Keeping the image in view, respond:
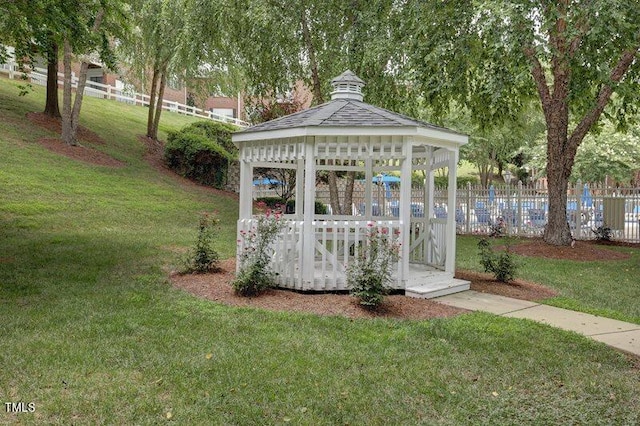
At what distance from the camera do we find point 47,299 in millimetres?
7227

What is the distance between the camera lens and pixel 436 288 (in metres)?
8.11

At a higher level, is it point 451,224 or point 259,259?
point 451,224

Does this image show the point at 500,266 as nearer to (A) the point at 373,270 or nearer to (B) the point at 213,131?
(A) the point at 373,270

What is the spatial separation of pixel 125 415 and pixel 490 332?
3863mm

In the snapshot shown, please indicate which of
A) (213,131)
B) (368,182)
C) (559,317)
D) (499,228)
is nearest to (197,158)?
(213,131)

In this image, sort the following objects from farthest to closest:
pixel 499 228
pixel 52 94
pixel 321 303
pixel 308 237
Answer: pixel 52 94 → pixel 499 228 → pixel 308 237 → pixel 321 303

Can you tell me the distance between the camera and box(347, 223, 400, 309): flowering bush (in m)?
6.99

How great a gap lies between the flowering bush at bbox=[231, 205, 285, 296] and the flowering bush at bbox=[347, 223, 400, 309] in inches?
48.2

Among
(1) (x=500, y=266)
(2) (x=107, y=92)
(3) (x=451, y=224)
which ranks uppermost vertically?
(2) (x=107, y=92)

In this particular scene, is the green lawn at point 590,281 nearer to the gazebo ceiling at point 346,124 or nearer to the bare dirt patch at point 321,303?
the bare dirt patch at point 321,303

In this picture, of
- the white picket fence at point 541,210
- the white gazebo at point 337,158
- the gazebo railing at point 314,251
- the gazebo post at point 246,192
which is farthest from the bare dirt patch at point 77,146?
the gazebo railing at point 314,251

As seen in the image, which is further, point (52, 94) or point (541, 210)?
point (52, 94)

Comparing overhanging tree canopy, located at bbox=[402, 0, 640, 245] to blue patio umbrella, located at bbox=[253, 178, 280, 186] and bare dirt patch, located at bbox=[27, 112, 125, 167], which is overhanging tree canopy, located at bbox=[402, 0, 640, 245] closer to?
blue patio umbrella, located at bbox=[253, 178, 280, 186]

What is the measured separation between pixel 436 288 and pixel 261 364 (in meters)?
3.79
